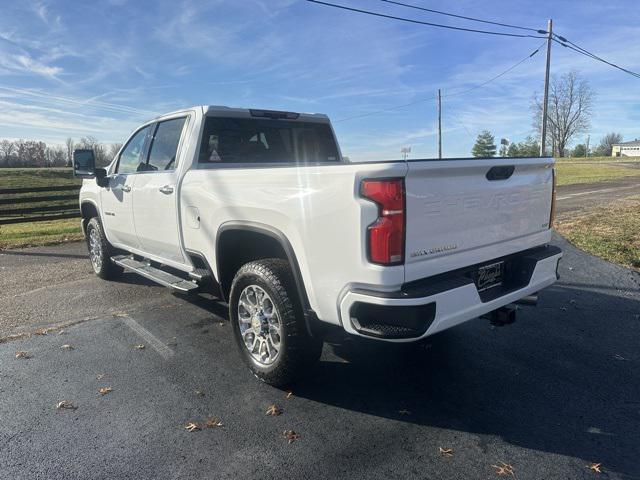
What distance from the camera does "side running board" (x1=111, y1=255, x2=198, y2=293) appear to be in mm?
4340

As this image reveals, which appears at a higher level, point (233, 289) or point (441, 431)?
point (233, 289)

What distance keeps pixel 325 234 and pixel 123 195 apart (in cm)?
356

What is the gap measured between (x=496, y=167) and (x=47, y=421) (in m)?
3.44

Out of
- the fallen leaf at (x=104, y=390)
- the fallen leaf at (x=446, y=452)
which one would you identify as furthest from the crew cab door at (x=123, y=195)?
the fallen leaf at (x=446, y=452)

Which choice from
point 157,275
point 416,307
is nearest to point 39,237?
point 157,275

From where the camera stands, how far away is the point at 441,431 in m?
2.91

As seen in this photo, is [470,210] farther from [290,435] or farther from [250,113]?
[250,113]

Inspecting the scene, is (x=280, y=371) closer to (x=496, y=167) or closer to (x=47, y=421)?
(x=47, y=421)

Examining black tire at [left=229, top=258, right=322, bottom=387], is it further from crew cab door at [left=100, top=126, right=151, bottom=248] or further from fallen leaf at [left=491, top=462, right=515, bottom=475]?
crew cab door at [left=100, top=126, right=151, bottom=248]

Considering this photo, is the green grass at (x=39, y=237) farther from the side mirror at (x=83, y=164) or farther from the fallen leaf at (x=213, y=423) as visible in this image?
the fallen leaf at (x=213, y=423)

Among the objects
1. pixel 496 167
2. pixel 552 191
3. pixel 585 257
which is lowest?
pixel 585 257

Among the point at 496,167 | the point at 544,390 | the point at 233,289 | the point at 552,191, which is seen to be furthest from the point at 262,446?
the point at 552,191

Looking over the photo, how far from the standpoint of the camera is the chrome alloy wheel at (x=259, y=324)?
11.3 feet

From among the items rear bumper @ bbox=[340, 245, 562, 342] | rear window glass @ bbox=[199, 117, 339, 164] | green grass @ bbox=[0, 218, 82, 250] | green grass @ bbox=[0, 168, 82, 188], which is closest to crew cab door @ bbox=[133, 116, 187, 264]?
rear window glass @ bbox=[199, 117, 339, 164]
